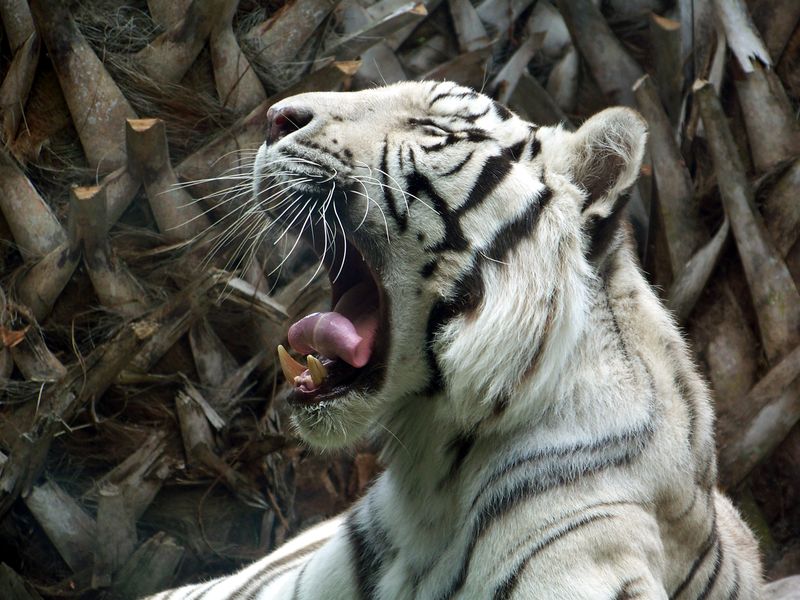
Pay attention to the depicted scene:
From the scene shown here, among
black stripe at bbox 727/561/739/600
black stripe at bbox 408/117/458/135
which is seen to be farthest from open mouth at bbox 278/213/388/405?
black stripe at bbox 727/561/739/600

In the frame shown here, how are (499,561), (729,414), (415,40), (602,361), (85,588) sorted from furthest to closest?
(415,40) < (729,414) < (85,588) < (602,361) < (499,561)

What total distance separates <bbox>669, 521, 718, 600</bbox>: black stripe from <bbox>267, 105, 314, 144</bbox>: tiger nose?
1058 millimetres

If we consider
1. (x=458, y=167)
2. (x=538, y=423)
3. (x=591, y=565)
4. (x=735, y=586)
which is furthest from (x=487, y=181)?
(x=735, y=586)

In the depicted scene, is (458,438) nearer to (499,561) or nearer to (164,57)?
(499,561)

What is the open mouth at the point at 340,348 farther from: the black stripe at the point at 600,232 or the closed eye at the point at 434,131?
the black stripe at the point at 600,232

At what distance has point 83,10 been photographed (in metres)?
2.74

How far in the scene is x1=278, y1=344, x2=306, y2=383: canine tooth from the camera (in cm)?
176

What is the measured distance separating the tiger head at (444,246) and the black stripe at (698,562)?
42 centimetres

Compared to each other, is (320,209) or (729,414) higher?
(320,209)

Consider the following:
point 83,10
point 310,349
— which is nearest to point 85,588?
point 310,349

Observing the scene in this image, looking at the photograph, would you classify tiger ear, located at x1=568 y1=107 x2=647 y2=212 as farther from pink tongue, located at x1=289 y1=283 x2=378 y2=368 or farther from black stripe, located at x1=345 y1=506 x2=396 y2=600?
black stripe, located at x1=345 y1=506 x2=396 y2=600

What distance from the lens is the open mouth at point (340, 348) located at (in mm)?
1716

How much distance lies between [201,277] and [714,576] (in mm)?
1465

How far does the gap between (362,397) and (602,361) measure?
0.42 m
